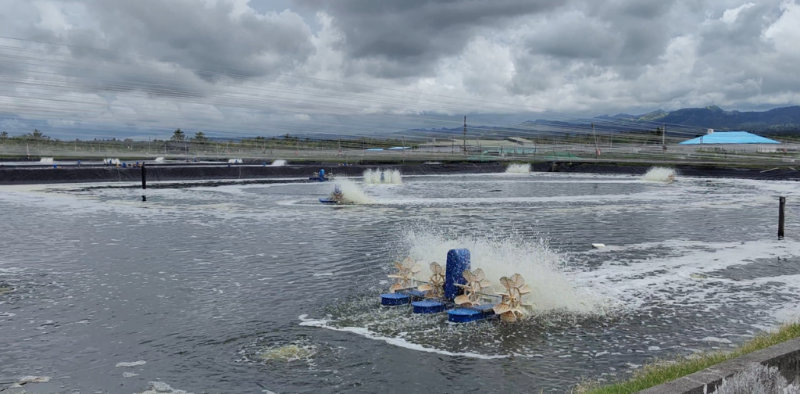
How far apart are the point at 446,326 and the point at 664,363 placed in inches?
131

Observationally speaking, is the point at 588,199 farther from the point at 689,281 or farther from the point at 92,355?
the point at 92,355

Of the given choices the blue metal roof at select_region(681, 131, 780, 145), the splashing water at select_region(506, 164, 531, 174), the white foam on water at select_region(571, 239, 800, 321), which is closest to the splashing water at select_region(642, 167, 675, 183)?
the splashing water at select_region(506, 164, 531, 174)

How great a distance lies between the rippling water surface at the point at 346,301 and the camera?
8602mm

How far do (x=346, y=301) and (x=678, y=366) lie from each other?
6101 millimetres

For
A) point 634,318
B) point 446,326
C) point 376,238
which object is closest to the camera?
point 446,326

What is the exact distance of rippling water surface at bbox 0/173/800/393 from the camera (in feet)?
28.2

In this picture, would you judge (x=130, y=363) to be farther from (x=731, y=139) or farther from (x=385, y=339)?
→ (x=731, y=139)

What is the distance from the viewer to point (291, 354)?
9.21 meters

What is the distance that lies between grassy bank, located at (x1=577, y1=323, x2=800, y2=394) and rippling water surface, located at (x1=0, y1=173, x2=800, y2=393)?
323 millimetres

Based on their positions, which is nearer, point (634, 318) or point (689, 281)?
point (634, 318)

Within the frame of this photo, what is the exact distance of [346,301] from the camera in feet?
40.5

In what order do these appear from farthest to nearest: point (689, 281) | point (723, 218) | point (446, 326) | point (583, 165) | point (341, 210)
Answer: point (583, 165)
point (341, 210)
point (723, 218)
point (689, 281)
point (446, 326)

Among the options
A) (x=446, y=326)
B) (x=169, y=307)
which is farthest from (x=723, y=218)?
(x=169, y=307)

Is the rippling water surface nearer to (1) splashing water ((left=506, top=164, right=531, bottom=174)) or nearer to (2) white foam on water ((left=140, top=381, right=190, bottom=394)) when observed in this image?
(2) white foam on water ((left=140, top=381, right=190, bottom=394))
